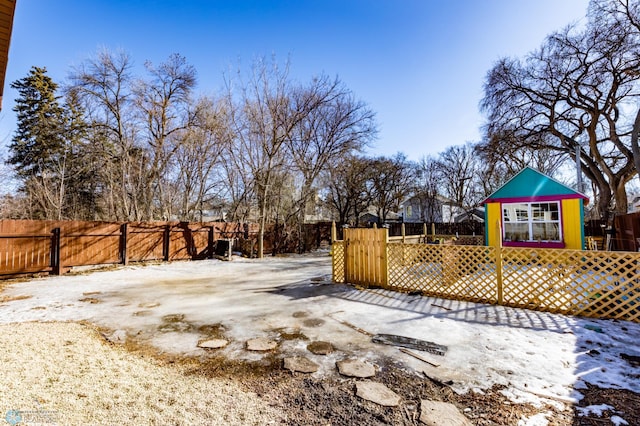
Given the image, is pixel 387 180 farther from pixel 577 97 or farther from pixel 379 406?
pixel 379 406

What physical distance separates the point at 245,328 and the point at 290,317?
2.50ft

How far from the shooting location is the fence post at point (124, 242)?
9852 millimetres

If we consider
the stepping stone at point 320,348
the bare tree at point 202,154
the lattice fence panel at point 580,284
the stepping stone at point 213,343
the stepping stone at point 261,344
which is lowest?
the stepping stone at point 320,348

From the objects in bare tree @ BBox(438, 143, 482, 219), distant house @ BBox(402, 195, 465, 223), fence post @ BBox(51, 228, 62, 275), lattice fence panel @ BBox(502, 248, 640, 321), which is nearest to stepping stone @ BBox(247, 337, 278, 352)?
lattice fence panel @ BBox(502, 248, 640, 321)

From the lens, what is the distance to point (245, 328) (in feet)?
12.9

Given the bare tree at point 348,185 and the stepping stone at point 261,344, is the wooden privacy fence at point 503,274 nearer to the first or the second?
the stepping stone at point 261,344

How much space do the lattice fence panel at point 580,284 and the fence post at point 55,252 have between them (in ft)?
37.7

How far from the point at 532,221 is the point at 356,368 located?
953 centimetres

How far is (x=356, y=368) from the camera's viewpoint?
277 centimetres

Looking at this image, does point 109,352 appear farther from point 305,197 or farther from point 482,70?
point 482,70

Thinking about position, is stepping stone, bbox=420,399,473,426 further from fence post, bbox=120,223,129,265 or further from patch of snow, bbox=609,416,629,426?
fence post, bbox=120,223,129,265

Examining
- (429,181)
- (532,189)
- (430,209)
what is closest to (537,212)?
(532,189)

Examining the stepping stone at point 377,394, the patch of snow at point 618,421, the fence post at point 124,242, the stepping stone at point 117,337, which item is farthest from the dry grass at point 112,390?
the fence post at point 124,242

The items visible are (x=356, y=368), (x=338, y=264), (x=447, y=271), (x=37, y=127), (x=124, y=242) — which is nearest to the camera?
(x=356, y=368)
